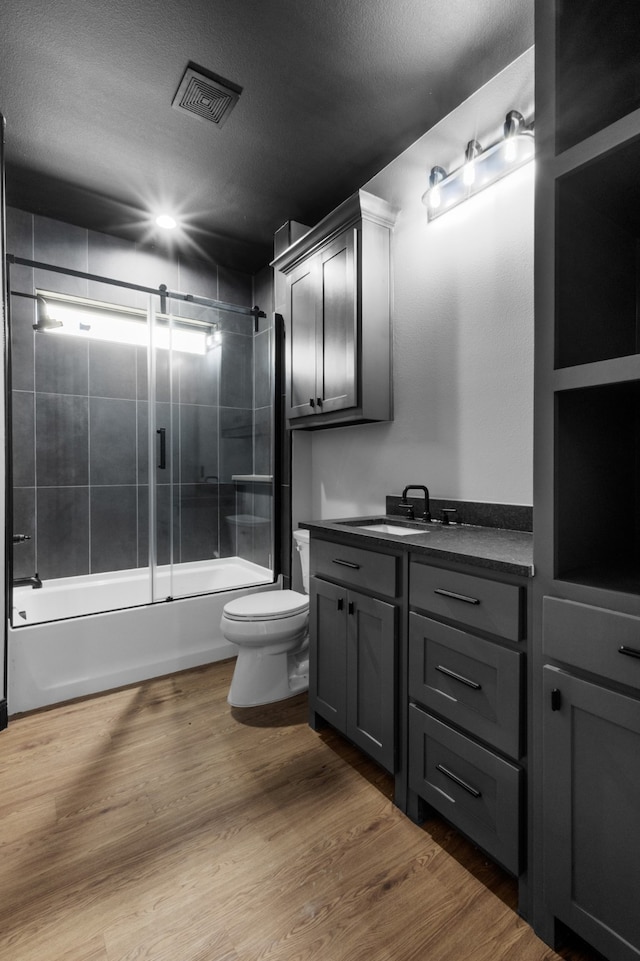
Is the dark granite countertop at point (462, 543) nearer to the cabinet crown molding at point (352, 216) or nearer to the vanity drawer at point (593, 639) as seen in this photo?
the vanity drawer at point (593, 639)

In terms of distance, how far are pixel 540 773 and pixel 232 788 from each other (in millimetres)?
1105

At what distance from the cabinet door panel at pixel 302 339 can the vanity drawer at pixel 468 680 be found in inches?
60.0

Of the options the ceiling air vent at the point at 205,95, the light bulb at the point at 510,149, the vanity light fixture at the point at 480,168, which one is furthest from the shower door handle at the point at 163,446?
the light bulb at the point at 510,149

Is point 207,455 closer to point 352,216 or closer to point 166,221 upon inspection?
point 166,221

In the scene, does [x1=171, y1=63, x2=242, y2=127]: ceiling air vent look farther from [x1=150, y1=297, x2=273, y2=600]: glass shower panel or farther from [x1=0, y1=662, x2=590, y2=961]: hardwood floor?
[x1=0, y1=662, x2=590, y2=961]: hardwood floor

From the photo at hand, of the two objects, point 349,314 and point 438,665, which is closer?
point 438,665

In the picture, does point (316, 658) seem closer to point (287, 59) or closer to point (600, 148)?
point (600, 148)

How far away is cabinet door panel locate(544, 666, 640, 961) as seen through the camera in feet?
3.10

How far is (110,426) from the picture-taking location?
318 centimetres

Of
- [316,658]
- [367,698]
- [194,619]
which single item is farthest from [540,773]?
[194,619]

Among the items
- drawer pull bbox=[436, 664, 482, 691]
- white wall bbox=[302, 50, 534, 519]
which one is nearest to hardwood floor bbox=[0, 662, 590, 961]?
drawer pull bbox=[436, 664, 482, 691]

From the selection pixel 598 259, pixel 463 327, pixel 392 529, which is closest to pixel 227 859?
pixel 392 529

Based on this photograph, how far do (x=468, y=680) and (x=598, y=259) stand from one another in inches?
46.6

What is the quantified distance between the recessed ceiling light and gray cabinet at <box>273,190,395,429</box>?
0.96 metres
